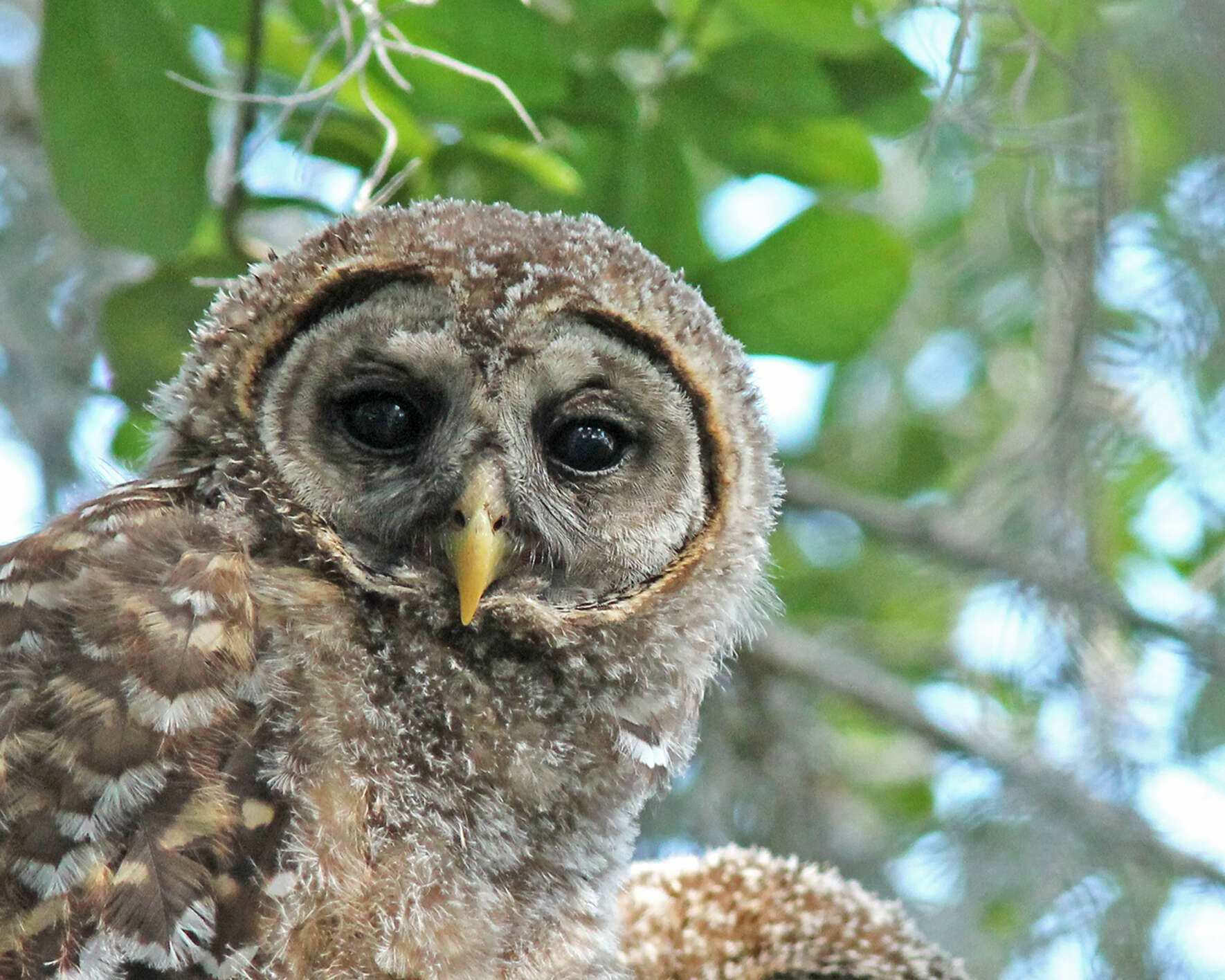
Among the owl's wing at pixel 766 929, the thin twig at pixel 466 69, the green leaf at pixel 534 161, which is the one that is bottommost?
the owl's wing at pixel 766 929

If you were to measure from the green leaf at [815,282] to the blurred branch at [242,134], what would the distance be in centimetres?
81

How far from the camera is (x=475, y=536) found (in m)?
1.75

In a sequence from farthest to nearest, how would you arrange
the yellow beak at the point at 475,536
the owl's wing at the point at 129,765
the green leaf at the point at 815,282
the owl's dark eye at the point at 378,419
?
the green leaf at the point at 815,282, the owl's dark eye at the point at 378,419, the yellow beak at the point at 475,536, the owl's wing at the point at 129,765

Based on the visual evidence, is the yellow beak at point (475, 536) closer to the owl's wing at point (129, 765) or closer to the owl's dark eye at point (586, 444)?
the owl's dark eye at point (586, 444)

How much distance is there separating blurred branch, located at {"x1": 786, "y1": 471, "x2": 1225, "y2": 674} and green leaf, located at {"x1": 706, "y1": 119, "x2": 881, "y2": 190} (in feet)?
2.06

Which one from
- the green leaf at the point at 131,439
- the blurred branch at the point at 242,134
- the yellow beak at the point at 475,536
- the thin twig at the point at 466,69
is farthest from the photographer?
the green leaf at the point at 131,439

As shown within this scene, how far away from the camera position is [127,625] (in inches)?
62.4

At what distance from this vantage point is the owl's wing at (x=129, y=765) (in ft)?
4.72

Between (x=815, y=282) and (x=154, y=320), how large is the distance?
1160 millimetres

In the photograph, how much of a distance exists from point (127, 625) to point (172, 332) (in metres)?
0.96

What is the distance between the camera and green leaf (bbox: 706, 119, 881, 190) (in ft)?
7.85

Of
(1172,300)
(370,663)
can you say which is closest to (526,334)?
(370,663)

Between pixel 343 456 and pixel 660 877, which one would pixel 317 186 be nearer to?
pixel 343 456

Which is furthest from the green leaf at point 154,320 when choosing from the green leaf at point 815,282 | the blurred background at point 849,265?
the green leaf at point 815,282
